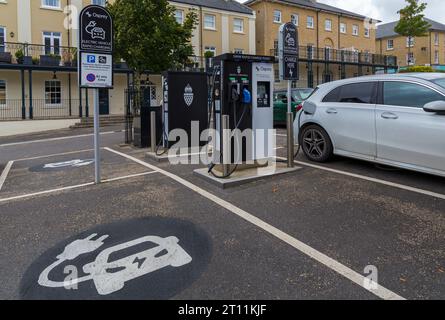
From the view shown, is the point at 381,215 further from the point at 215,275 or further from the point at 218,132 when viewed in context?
the point at 218,132

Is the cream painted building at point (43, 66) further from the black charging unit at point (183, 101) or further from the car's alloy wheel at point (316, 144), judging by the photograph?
the car's alloy wheel at point (316, 144)

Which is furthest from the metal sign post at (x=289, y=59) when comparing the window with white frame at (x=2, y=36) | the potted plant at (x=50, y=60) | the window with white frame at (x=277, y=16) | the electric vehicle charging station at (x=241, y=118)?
the window with white frame at (x=277, y=16)

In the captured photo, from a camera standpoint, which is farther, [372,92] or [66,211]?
[372,92]

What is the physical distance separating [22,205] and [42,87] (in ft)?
66.1

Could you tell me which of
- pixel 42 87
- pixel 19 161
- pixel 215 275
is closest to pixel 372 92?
pixel 215 275

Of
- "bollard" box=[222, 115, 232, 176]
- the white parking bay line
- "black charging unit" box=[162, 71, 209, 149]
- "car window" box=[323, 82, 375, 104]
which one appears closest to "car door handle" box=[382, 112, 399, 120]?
"car window" box=[323, 82, 375, 104]

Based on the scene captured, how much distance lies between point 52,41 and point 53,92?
134 inches

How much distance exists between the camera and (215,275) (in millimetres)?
3064

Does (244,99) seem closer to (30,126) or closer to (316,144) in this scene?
(316,144)

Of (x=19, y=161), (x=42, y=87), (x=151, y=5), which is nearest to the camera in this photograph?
(x=19, y=161)

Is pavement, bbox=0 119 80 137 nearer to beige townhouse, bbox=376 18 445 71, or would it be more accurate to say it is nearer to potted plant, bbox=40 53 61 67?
potted plant, bbox=40 53 61 67

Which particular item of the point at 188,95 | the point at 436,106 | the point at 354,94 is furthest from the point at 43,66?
the point at 436,106

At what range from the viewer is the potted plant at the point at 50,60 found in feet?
69.6

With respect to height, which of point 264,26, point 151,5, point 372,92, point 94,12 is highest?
point 264,26
